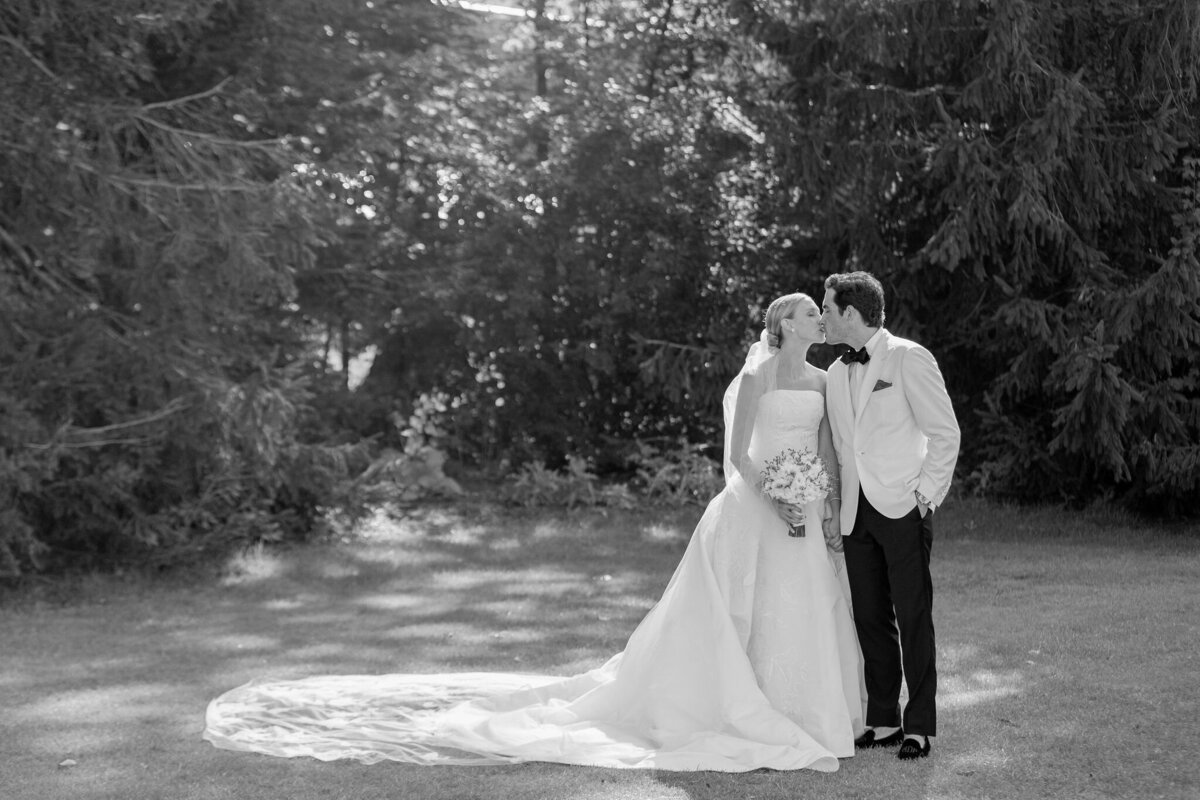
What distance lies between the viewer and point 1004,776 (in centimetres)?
486

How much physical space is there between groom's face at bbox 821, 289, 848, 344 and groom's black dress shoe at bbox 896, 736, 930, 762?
1.60 m

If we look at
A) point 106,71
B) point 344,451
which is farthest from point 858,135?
point 106,71

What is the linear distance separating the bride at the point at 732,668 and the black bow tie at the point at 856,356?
169 millimetres

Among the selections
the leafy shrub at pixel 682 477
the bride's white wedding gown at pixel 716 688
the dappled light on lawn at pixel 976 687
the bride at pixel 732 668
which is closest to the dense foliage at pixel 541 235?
the leafy shrub at pixel 682 477

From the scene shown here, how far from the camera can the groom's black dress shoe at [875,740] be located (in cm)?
527

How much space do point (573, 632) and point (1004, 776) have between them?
371 centimetres

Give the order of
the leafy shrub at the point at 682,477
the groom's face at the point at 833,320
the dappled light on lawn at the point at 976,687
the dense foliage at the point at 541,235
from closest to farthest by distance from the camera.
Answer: the groom's face at the point at 833,320, the dappled light on lawn at the point at 976,687, the dense foliage at the point at 541,235, the leafy shrub at the point at 682,477

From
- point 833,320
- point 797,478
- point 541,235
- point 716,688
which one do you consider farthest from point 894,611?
point 541,235

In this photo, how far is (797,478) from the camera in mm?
5234

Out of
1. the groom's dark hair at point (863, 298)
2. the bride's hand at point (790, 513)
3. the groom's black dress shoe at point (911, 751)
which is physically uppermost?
the groom's dark hair at point (863, 298)

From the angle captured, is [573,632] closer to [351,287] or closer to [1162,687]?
[1162,687]

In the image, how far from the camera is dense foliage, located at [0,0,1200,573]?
10.2 metres

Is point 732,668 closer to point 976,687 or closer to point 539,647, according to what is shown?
point 976,687

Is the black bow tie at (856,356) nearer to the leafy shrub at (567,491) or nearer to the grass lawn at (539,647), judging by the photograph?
the grass lawn at (539,647)
